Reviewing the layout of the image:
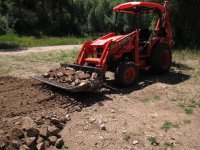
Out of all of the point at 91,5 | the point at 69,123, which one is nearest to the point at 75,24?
the point at 91,5

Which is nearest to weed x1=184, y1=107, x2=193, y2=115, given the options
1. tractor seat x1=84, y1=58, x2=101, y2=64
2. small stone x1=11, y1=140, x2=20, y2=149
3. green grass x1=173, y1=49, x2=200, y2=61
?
tractor seat x1=84, y1=58, x2=101, y2=64

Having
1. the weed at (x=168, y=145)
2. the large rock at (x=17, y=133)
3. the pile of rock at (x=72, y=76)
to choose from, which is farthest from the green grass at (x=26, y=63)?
the weed at (x=168, y=145)

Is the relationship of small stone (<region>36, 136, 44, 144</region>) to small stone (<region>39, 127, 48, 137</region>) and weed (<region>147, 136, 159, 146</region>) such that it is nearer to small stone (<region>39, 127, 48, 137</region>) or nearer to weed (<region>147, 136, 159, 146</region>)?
small stone (<region>39, 127, 48, 137</region>)

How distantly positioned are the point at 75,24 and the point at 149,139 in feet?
104

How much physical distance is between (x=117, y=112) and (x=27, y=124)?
1.96 metres

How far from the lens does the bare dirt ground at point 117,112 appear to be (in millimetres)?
5105

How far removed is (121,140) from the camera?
511cm

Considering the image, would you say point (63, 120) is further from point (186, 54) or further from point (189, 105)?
point (186, 54)

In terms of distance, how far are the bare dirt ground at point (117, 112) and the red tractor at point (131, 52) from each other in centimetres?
47

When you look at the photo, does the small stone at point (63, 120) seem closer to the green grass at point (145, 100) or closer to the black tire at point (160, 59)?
the green grass at point (145, 100)

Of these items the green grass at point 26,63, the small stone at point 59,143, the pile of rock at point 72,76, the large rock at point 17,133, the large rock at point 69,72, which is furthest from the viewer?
the green grass at point 26,63

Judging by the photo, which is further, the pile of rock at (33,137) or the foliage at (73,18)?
the foliage at (73,18)

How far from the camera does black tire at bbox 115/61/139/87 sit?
786 centimetres

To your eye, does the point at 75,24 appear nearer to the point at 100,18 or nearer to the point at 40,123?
the point at 100,18
